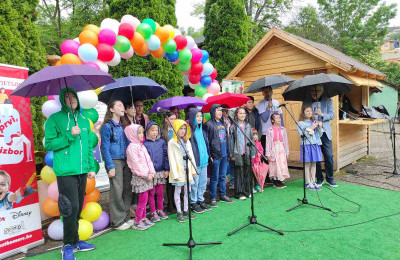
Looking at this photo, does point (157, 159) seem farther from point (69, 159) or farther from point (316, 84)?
point (316, 84)

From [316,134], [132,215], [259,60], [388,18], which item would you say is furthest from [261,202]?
[388,18]

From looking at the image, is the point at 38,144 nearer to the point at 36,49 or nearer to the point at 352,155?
the point at 36,49

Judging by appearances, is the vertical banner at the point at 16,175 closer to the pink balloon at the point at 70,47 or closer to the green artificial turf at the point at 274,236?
the green artificial turf at the point at 274,236

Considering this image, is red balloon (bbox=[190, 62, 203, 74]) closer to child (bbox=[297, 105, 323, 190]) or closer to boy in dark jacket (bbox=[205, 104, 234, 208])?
boy in dark jacket (bbox=[205, 104, 234, 208])

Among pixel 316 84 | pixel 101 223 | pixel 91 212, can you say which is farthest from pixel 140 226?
pixel 316 84

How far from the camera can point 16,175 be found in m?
3.25

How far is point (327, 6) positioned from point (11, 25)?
3040 cm

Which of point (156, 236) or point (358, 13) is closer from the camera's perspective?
point (156, 236)

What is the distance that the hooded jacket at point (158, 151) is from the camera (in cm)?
403

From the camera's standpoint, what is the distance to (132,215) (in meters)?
4.16

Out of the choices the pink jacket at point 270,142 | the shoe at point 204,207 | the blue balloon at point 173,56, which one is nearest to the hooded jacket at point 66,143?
the shoe at point 204,207

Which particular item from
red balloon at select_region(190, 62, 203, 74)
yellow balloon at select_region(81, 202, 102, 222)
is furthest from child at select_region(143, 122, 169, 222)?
red balloon at select_region(190, 62, 203, 74)

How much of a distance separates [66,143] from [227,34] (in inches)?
393

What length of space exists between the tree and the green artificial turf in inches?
319
